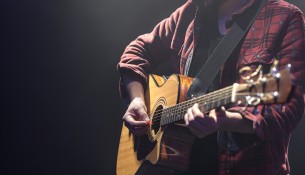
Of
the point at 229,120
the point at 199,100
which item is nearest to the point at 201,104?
the point at 199,100

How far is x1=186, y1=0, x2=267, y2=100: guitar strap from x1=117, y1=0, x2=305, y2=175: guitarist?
0.03m

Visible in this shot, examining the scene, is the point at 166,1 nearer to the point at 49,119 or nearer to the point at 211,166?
the point at 49,119

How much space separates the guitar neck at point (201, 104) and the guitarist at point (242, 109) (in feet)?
0.13

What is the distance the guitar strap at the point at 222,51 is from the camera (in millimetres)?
2062

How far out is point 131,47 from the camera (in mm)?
2941

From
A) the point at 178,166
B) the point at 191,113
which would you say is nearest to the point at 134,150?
the point at 178,166

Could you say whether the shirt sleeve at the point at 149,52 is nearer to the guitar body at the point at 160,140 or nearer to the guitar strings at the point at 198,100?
the guitar body at the point at 160,140

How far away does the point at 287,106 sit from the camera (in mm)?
1820

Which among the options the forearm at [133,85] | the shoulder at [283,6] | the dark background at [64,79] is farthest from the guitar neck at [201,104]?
the dark background at [64,79]

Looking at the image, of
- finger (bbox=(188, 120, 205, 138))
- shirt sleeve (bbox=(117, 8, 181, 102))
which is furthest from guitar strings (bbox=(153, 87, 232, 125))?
shirt sleeve (bbox=(117, 8, 181, 102))

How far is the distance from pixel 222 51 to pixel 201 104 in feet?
1.20

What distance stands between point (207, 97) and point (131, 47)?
1.23 meters

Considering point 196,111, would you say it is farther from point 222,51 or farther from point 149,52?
point 149,52

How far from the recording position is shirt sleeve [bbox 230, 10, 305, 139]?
5.86 ft
